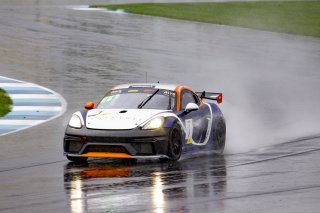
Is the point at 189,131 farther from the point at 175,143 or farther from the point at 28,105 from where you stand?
the point at 28,105

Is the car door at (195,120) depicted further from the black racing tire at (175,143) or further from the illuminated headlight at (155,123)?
the illuminated headlight at (155,123)

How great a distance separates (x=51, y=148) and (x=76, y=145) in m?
1.71

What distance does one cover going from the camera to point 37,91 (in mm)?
22578

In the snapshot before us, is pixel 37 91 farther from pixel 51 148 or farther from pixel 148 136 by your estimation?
pixel 148 136

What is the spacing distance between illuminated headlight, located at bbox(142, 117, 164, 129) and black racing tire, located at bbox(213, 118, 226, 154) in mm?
1897

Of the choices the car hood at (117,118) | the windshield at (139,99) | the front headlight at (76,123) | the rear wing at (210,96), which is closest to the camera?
the car hood at (117,118)

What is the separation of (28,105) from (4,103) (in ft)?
1.55

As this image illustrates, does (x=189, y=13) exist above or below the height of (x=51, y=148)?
above

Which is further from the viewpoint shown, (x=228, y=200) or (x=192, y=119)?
(x=192, y=119)

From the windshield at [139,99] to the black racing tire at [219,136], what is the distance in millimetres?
1111

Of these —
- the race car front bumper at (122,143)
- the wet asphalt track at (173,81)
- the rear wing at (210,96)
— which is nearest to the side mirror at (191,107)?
the wet asphalt track at (173,81)

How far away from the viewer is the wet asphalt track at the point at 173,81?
36.9 ft

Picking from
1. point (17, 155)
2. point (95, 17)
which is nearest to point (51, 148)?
point (17, 155)

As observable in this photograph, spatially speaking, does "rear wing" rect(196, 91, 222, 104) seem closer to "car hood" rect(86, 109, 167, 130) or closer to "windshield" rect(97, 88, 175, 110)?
"windshield" rect(97, 88, 175, 110)
